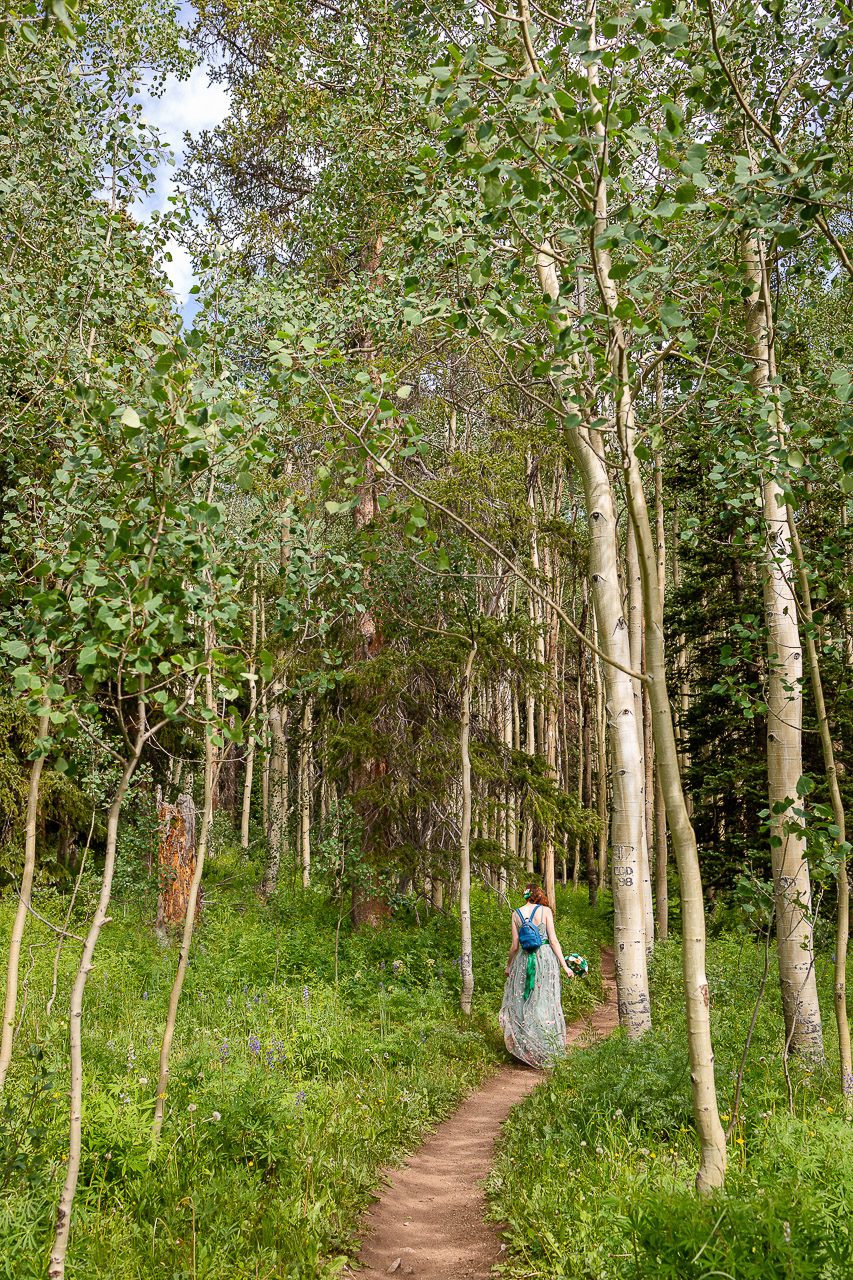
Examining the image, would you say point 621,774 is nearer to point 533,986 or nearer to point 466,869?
point 533,986

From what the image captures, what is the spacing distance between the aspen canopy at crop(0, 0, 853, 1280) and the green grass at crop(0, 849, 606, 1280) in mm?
38

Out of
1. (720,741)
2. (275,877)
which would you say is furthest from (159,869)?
(720,741)

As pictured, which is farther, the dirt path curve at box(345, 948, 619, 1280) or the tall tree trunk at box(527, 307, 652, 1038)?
the tall tree trunk at box(527, 307, 652, 1038)

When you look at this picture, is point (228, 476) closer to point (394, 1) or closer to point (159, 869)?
point (394, 1)

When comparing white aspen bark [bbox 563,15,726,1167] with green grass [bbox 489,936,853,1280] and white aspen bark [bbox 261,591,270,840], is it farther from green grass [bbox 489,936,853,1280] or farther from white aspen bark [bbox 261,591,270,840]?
white aspen bark [bbox 261,591,270,840]

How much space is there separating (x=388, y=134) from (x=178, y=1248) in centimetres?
807

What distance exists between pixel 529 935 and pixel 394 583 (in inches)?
149

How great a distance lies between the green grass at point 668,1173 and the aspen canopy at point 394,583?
0.10 feet

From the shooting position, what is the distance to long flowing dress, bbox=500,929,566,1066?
758cm

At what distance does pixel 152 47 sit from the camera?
854 centimetres

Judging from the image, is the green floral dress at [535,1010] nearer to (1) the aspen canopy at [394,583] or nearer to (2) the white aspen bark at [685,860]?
(1) the aspen canopy at [394,583]

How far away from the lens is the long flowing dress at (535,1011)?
7582mm

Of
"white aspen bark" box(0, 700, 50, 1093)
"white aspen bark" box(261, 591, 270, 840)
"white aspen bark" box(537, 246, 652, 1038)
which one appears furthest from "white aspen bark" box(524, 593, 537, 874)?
"white aspen bark" box(0, 700, 50, 1093)

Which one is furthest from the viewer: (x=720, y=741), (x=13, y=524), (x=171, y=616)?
(x=720, y=741)
